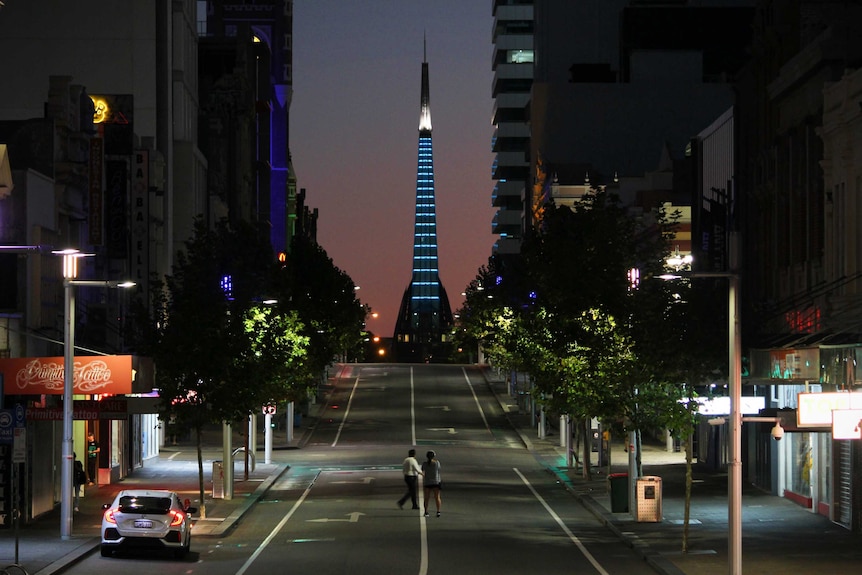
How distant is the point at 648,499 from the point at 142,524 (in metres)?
14.0

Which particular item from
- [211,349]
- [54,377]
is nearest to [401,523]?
[211,349]

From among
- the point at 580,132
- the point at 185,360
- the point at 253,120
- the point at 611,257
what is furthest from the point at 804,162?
the point at 580,132

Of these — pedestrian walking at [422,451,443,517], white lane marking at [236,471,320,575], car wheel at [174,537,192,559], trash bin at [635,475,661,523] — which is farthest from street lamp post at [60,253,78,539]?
trash bin at [635,475,661,523]

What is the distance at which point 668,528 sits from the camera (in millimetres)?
39656

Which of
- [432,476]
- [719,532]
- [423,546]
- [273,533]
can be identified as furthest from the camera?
[432,476]

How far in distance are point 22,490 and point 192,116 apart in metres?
53.5

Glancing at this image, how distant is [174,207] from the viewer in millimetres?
87750

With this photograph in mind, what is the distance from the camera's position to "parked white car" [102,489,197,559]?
3312cm

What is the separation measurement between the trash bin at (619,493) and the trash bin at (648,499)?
89.9 inches

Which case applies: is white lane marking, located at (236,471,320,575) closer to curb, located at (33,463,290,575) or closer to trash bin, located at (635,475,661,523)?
curb, located at (33,463,290,575)

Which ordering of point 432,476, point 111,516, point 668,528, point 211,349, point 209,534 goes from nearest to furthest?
point 111,516 < point 209,534 < point 668,528 < point 432,476 < point 211,349

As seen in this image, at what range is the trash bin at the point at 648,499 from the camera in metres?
40.6

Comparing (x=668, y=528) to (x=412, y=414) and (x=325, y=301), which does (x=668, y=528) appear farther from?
(x=325, y=301)

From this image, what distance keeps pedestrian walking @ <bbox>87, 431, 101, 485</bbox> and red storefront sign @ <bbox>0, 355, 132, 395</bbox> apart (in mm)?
10414
